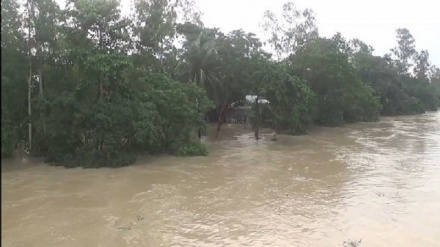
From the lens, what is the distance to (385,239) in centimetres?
831

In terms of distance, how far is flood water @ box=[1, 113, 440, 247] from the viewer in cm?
845

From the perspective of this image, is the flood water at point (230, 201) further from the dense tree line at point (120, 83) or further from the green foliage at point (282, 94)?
the green foliage at point (282, 94)

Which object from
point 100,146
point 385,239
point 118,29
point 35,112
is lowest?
point 385,239

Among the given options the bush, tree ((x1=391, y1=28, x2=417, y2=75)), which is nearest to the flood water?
the bush

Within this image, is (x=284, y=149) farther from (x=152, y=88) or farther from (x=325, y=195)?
(x=325, y=195)

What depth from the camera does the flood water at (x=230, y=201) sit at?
8.45 m

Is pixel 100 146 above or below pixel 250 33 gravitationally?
below

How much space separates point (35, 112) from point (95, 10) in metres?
4.08

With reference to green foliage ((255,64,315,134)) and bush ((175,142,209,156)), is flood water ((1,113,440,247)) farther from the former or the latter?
green foliage ((255,64,315,134))

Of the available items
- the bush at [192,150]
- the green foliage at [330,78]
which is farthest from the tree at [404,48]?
the bush at [192,150]

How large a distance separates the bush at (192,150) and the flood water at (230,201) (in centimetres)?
38

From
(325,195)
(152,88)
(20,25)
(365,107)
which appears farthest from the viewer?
(365,107)

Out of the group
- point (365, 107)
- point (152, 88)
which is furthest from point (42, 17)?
point (365, 107)

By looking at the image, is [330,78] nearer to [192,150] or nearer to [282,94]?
[282,94]
